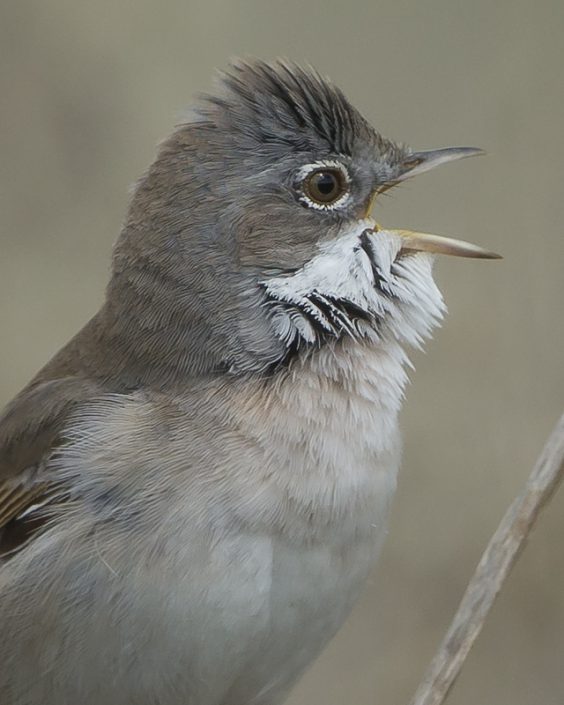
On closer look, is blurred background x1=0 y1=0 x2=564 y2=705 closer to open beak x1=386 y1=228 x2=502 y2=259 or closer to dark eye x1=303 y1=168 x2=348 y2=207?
dark eye x1=303 y1=168 x2=348 y2=207

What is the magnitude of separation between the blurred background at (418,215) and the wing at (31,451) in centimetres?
102

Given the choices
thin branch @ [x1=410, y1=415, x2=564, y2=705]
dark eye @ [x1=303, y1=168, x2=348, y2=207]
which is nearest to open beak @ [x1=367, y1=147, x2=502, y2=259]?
dark eye @ [x1=303, y1=168, x2=348, y2=207]

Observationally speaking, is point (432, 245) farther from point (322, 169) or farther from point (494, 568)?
point (494, 568)

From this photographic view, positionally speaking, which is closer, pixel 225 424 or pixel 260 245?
pixel 225 424

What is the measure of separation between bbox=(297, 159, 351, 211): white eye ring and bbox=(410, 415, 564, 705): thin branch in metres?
0.95

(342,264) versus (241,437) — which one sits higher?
(342,264)

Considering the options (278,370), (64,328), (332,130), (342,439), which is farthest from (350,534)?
(64,328)

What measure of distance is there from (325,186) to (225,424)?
0.76 metres

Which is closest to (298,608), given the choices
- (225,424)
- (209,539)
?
(209,539)

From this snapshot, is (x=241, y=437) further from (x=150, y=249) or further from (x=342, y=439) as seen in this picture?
(x=150, y=249)

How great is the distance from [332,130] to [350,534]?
44.8 inches

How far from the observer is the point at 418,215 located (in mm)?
5086

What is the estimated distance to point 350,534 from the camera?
3.53m

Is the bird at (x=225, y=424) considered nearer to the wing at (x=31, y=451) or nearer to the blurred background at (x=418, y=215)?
the wing at (x=31, y=451)
